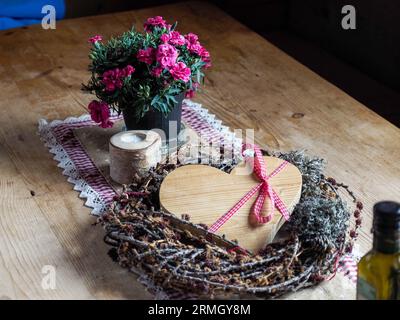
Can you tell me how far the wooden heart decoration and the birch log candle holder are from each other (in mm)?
94

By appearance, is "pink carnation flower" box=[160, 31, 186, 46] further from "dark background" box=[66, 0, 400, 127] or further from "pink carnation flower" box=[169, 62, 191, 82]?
"dark background" box=[66, 0, 400, 127]

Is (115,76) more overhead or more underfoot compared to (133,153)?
more overhead

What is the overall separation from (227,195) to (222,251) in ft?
0.52

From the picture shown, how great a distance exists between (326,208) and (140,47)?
1.86 ft

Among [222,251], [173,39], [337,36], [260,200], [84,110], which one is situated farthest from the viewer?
[337,36]

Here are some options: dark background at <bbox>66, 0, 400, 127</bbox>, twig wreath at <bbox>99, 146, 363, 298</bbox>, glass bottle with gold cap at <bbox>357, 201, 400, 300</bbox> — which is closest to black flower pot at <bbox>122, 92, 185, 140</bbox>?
twig wreath at <bbox>99, 146, 363, 298</bbox>

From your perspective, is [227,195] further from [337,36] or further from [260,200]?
[337,36]

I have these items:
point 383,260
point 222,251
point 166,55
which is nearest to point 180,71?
point 166,55

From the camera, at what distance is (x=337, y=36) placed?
9.82 ft

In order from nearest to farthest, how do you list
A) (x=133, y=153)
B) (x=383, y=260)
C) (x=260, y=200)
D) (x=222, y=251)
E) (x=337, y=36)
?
(x=383, y=260)
(x=222, y=251)
(x=260, y=200)
(x=133, y=153)
(x=337, y=36)

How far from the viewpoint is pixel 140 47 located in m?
1.58

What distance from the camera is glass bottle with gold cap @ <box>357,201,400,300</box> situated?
889 millimetres

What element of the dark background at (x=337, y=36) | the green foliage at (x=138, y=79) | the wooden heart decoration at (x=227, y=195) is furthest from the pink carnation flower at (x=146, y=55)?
the dark background at (x=337, y=36)
